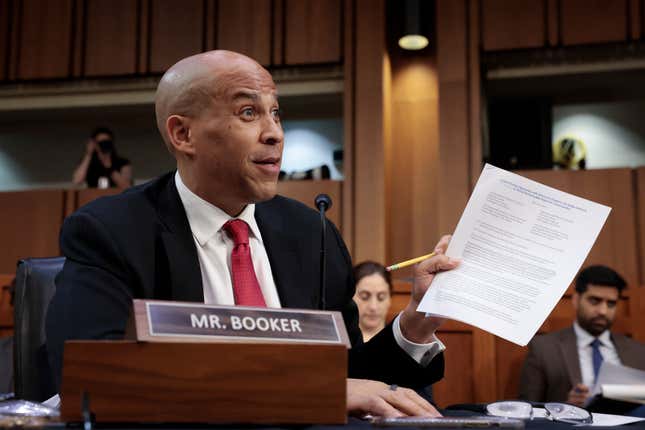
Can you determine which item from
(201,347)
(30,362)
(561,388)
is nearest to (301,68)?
(561,388)

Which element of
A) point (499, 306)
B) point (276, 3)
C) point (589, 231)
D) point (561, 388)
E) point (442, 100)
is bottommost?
point (561, 388)

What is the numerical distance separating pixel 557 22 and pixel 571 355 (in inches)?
120

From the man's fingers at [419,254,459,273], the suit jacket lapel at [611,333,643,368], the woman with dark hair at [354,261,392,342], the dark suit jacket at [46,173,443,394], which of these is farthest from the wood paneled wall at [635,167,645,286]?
the man's fingers at [419,254,459,273]

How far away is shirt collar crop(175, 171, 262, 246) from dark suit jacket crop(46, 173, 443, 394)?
2 centimetres

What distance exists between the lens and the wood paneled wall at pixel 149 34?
275 inches

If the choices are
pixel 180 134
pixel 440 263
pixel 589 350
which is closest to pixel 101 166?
pixel 589 350

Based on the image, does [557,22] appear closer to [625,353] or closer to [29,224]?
[625,353]

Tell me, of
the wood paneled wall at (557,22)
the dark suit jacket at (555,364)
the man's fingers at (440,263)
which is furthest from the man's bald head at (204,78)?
the wood paneled wall at (557,22)

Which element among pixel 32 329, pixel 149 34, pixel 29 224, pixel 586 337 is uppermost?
pixel 149 34

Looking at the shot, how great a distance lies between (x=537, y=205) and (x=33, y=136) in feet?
27.9

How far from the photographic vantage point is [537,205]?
1.45 metres

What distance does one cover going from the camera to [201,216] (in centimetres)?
171

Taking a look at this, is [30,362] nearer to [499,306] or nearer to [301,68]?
[499,306]

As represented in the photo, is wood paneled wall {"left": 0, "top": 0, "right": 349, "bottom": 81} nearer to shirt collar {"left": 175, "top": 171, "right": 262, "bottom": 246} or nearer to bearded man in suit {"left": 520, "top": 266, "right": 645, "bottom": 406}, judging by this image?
bearded man in suit {"left": 520, "top": 266, "right": 645, "bottom": 406}
